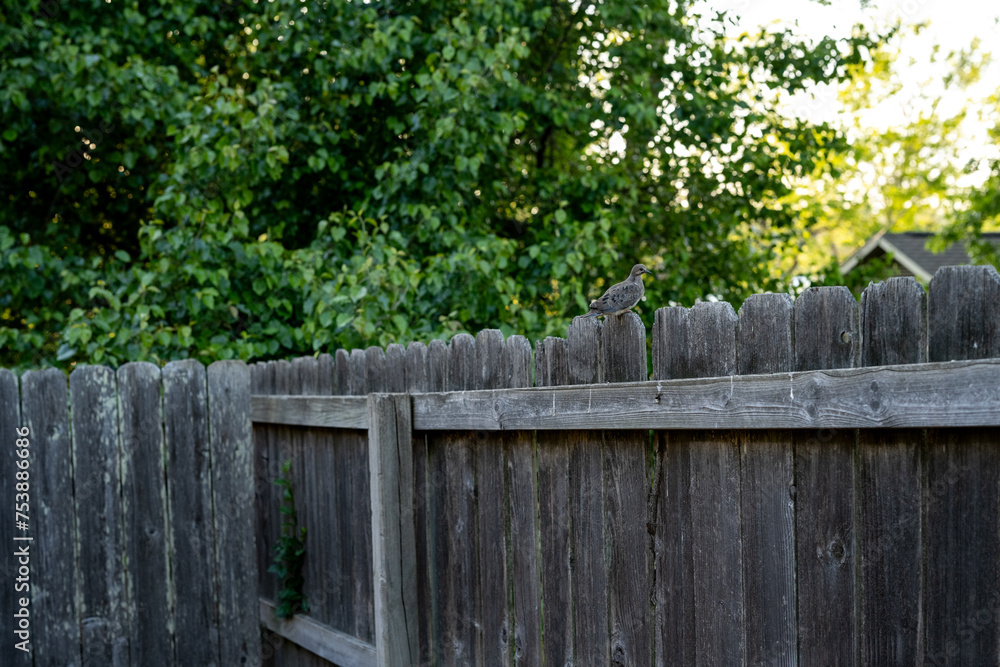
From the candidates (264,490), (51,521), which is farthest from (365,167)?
(51,521)

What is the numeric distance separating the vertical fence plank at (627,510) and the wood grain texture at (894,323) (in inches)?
27.5

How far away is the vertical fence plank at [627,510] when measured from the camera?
8.07 ft

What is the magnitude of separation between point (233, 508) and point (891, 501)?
3.59m

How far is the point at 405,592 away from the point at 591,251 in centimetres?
318

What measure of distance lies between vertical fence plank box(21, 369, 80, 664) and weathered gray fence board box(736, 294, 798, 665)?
363 cm

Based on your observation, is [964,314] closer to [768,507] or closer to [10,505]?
[768,507]

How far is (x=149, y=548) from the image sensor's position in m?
4.43

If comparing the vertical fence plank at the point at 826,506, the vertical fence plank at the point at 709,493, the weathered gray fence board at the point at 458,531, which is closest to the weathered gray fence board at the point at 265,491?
the weathered gray fence board at the point at 458,531

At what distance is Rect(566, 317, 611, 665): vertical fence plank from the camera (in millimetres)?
2619

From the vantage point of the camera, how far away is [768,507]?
2.11m

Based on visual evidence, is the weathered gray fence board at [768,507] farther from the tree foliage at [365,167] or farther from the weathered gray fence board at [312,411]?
the tree foliage at [365,167]

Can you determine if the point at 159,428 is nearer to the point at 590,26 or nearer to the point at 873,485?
the point at 873,485

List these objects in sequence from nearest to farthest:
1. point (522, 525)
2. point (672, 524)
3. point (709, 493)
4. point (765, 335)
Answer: point (765, 335)
point (709, 493)
point (672, 524)
point (522, 525)

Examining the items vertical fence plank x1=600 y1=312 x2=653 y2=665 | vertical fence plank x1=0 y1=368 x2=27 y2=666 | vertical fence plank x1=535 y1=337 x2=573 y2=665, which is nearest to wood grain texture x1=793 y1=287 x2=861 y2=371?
vertical fence plank x1=600 y1=312 x2=653 y2=665
